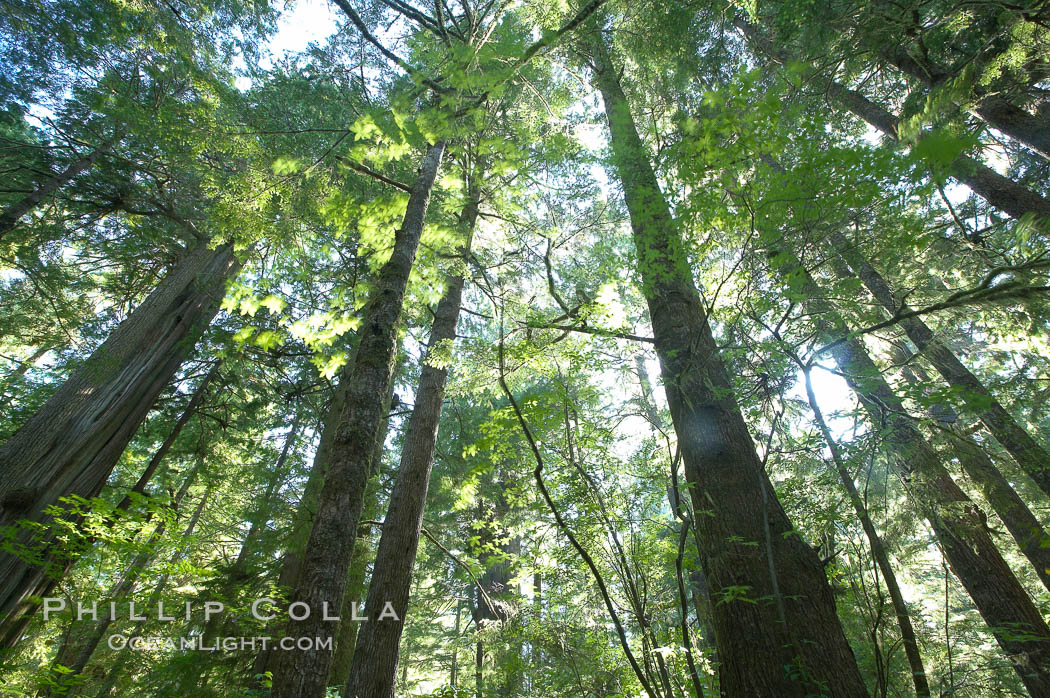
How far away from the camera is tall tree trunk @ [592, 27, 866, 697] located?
2.22 m

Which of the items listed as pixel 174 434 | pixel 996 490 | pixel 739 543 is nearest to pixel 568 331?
pixel 739 543

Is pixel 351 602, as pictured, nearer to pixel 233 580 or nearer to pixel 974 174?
pixel 233 580

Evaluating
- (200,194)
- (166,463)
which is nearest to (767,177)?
(200,194)

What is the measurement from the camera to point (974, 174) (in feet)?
16.0

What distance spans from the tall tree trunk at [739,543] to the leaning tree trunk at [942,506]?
2.31ft

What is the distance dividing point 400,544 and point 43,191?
306 inches

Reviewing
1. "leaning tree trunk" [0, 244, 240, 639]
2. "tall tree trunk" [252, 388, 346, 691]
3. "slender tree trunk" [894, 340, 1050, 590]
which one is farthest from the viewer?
"tall tree trunk" [252, 388, 346, 691]

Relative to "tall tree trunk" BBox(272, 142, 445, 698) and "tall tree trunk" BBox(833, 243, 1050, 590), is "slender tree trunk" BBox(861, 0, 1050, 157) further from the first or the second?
"tall tree trunk" BBox(272, 142, 445, 698)

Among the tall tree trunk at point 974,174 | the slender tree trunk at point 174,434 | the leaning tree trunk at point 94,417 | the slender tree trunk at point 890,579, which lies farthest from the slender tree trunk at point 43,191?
the tall tree trunk at point 974,174

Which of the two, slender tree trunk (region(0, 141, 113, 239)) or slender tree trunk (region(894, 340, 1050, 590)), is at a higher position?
slender tree trunk (region(0, 141, 113, 239))

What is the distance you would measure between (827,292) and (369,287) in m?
4.20

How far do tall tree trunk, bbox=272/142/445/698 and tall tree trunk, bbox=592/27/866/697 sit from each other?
6.87ft

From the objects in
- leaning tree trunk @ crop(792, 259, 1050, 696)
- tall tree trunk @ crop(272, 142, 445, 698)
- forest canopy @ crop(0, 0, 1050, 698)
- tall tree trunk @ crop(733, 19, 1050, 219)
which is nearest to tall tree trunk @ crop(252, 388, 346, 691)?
forest canopy @ crop(0, 0, 1050, 698)

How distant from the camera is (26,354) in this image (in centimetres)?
1072
